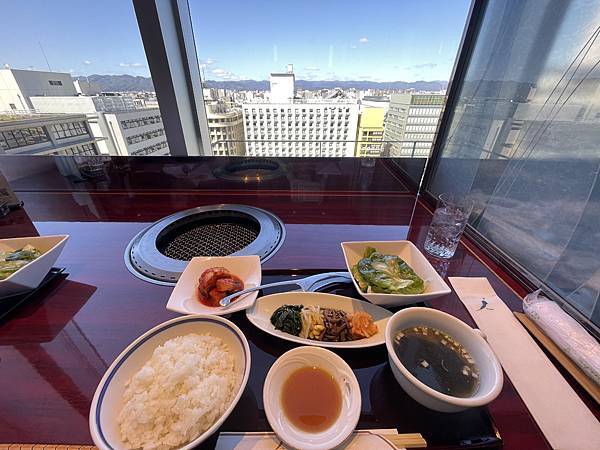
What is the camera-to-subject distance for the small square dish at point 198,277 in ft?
2.56

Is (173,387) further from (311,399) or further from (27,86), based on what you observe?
(27,86)

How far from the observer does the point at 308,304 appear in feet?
2.78

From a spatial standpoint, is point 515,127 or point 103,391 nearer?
point 103,391

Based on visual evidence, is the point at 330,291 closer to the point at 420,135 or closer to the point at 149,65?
the point at 420,135

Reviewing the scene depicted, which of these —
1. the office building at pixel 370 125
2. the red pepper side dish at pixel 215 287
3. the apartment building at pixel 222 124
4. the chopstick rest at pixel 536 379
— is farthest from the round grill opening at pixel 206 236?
the apartment building at pixel 222 124

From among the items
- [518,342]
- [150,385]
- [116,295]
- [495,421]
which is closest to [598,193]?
[518,342]

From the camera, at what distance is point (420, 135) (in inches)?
73.6

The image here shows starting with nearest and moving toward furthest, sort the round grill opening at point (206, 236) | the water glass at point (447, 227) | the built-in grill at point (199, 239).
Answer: the built-in grill at point (199, 239) < the water glass at point (447, 227) < the round grill opening at point (206, 236)

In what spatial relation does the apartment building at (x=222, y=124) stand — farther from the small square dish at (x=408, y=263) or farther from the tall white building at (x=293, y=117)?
the small square dish at (x=408, y=263)

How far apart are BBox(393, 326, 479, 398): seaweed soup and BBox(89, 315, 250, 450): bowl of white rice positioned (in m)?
0.41

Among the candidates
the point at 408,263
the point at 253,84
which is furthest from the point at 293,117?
the point at 408,263

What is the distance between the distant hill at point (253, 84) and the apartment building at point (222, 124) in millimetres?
250

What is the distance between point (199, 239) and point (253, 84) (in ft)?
7.83

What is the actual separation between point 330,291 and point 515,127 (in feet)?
3.75
